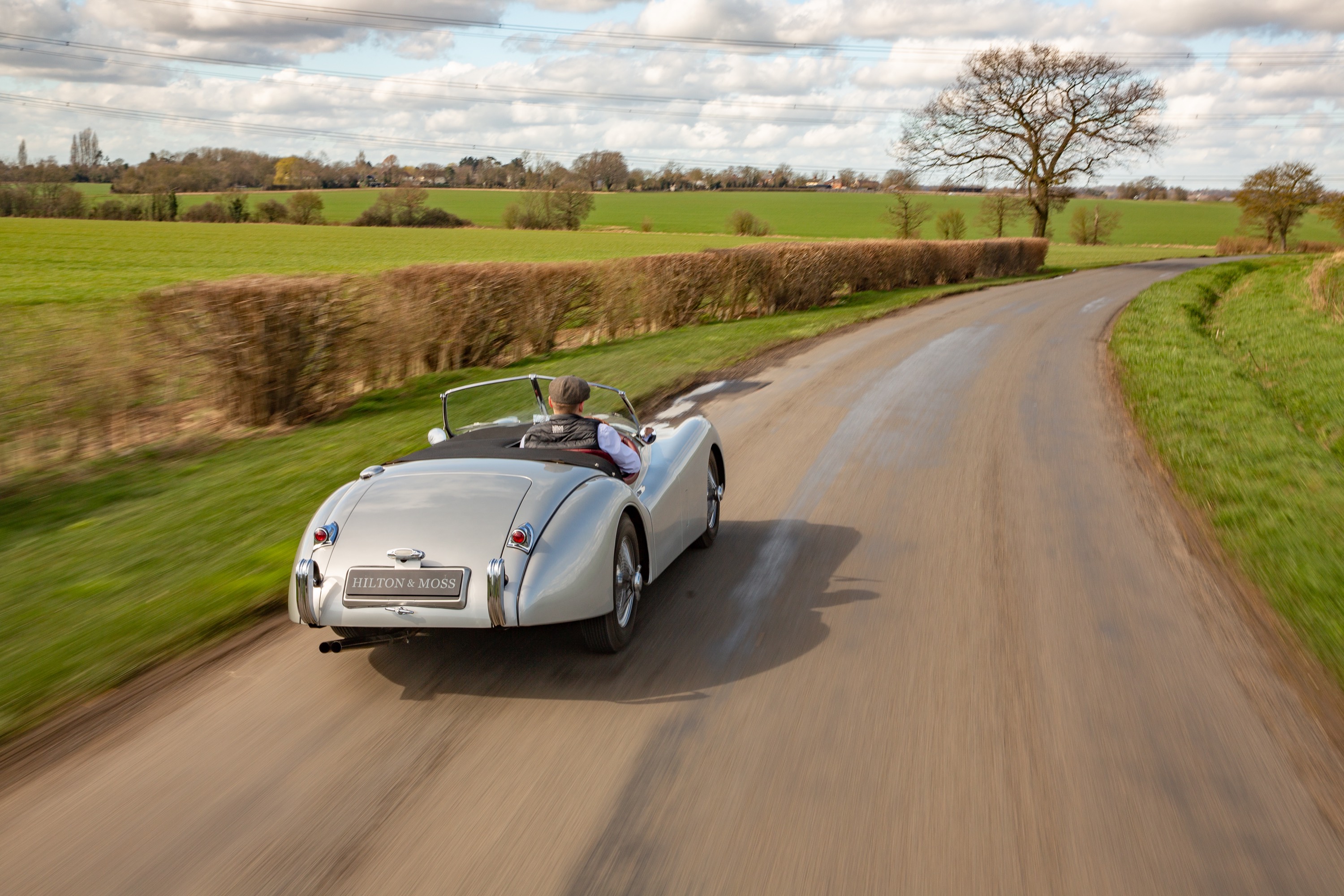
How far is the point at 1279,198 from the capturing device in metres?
76.8

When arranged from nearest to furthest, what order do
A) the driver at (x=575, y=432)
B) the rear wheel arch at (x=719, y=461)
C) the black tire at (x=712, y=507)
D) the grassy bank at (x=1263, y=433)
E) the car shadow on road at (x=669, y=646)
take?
1. the car shadow on road at (x=669, y=646)
2. the driver at (x=575, y=432)
3. the grassy bank at (x=1263, y=433)
4. the black tire at (x=712, y=507)
5. the rear wheel arch at (x=719, y=461)

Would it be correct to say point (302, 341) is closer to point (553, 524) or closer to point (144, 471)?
point (144, 471)

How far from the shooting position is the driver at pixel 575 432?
5.27m

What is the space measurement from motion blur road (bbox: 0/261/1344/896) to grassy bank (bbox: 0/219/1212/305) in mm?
15718

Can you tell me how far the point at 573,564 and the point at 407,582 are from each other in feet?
2.40

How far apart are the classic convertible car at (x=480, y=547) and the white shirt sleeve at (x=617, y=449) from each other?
4 cm

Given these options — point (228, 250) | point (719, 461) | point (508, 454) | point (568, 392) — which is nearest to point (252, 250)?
point (228, 250)

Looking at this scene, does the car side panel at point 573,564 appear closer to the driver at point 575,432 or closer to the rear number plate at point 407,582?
the rear number plate at point 407,582

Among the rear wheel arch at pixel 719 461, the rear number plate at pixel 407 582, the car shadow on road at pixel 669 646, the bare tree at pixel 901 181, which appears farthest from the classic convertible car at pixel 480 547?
the bare tree at pixel 901 181

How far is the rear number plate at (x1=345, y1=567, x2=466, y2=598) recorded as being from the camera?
4.20 meters

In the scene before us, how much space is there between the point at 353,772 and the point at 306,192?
270ft

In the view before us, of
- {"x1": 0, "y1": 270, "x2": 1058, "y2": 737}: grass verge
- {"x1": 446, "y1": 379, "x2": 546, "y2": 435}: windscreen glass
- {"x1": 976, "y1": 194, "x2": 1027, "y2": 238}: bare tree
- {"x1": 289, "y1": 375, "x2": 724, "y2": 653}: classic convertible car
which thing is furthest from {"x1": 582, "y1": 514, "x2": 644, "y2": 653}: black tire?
{"x1": 976, "y1": 194, "x2": 1027, "y2": 238}: bare tree

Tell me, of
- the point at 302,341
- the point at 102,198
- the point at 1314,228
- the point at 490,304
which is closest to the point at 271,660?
the point at 302,341

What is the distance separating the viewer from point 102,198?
69.6 m
